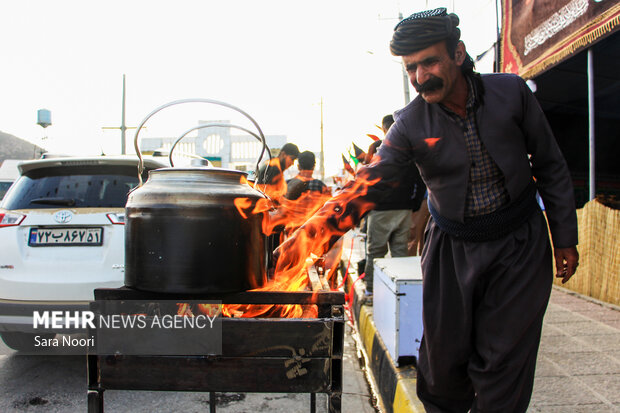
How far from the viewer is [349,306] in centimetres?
660

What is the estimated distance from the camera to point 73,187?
3.83m

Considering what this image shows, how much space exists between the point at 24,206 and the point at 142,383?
8.92 feet

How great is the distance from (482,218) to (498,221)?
66 millimetres

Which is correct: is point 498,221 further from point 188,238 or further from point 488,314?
point 188,238

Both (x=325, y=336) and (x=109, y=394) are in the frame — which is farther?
(x=109, y=394)

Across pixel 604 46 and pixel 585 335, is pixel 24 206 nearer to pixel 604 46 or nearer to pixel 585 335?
pixel 585 335

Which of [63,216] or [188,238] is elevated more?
[188,238]

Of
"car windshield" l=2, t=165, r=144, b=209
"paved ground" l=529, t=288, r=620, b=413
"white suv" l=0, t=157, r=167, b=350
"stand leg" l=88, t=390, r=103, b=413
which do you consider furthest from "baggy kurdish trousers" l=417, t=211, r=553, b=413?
"car windshield" l=2, t=165, r=144, b=209

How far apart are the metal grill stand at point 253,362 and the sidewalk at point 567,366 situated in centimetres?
112

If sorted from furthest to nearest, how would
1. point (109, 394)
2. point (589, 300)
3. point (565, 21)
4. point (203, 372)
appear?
1. point (565, 21)
2. point (589, 300)
3. point (109, 394)
4. point (203, 372)

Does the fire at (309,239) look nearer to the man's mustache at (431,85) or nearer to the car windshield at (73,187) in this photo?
A: the man's mustache at (431,85)

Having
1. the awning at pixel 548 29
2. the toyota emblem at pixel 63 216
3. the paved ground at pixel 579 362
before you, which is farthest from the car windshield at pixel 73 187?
the awning at pixel 548 29

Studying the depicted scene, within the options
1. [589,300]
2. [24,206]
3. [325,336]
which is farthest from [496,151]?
[589,300]

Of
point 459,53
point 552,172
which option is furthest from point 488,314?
point 459,53
